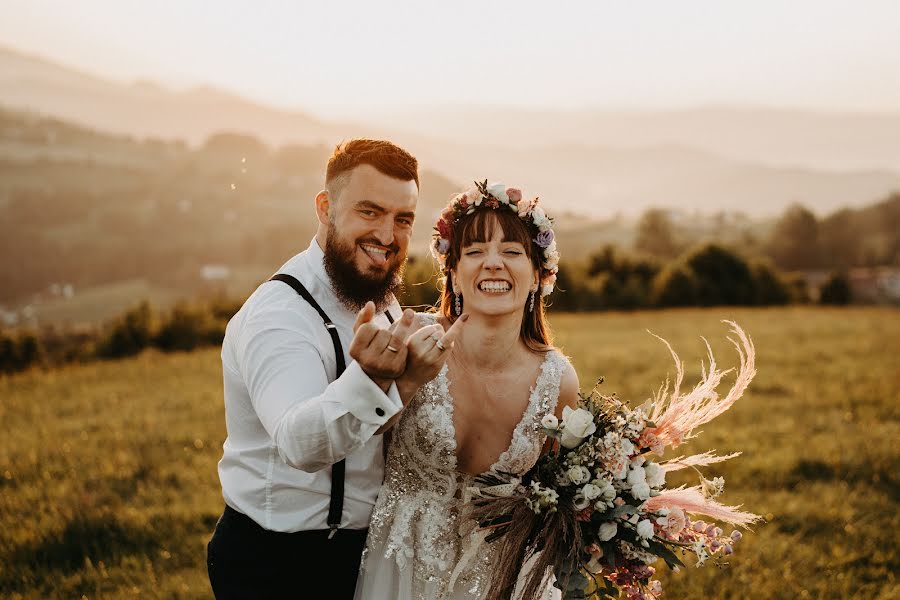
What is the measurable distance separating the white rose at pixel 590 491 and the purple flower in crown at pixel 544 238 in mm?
1344

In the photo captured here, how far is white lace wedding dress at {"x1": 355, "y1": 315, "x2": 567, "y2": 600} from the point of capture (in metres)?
3.78

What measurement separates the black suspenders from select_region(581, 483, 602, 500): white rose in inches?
45.7

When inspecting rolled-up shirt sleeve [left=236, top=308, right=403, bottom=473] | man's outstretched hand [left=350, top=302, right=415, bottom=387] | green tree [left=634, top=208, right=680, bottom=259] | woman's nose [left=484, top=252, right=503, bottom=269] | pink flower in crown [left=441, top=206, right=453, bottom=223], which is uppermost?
green tree [left=634, top=208, right=680, bottom=259]

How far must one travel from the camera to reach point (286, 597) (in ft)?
11.2

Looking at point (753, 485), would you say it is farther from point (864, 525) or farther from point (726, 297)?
point (726, 297)

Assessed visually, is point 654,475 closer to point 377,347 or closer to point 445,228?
point 445,228

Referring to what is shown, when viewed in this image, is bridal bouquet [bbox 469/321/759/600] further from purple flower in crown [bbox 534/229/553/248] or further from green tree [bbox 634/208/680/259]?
green tree [bbox 634/208/680/259]

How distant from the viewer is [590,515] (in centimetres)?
351

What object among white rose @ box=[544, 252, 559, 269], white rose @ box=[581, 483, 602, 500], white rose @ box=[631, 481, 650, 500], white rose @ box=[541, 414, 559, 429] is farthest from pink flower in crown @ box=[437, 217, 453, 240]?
white rose @ box=[631, 481, 650, 500]

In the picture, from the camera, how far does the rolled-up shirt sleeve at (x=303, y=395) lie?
242cm

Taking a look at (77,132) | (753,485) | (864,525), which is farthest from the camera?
(77,132)

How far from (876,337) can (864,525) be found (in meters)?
15.4

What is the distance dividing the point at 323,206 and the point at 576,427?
5.59ft

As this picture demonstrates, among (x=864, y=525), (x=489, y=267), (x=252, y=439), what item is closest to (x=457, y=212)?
(x=489, y=267)
